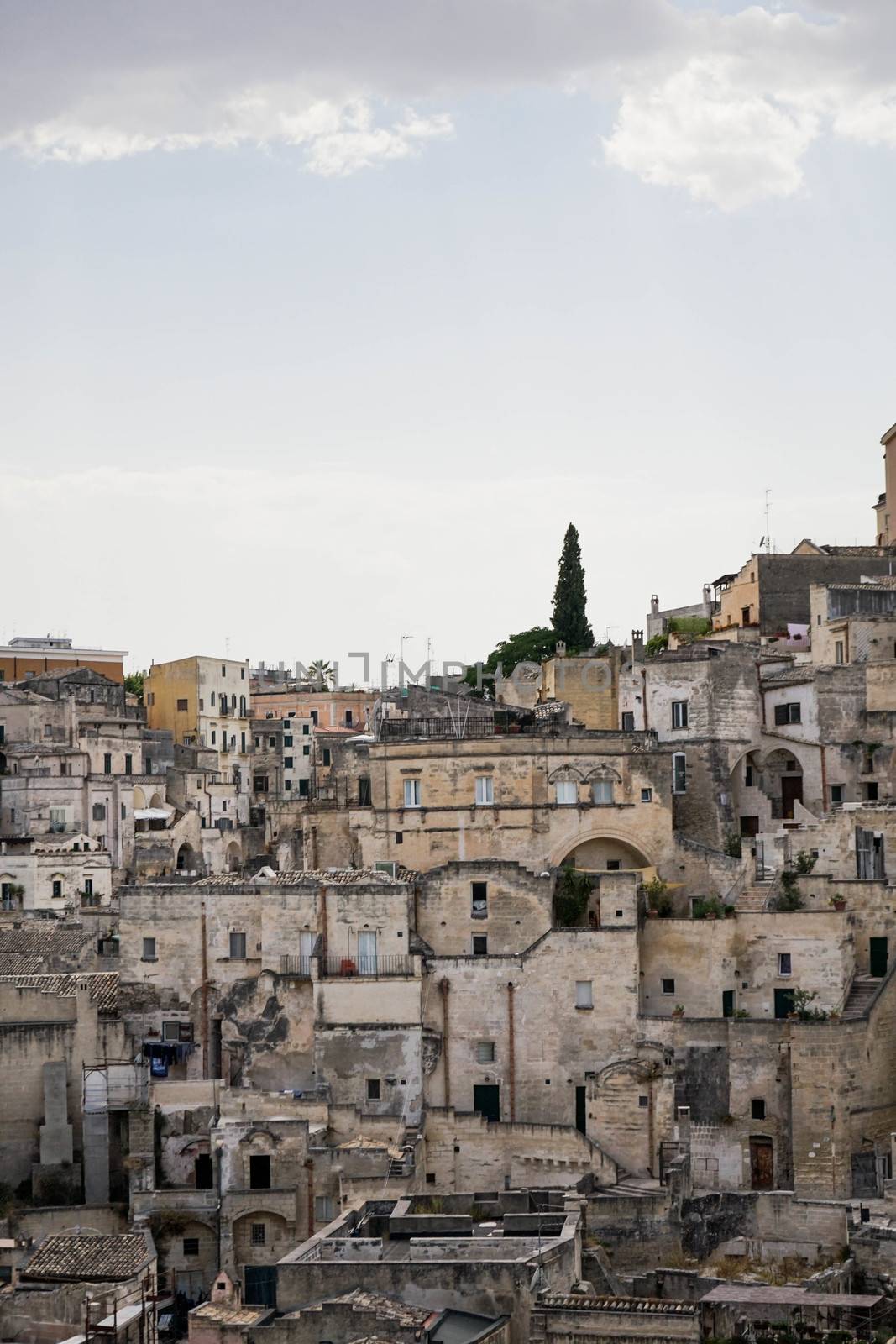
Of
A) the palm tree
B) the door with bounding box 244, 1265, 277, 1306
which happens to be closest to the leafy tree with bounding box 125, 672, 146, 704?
the palm tree

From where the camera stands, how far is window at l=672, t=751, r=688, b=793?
58938mm

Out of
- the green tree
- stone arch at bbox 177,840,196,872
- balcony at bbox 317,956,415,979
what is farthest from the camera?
the green tree

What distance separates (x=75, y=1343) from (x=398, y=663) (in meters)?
46.1

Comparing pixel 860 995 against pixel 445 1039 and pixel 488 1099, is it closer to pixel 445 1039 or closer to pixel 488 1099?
pixel 488 1099

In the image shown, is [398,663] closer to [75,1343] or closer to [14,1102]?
[14,1102]

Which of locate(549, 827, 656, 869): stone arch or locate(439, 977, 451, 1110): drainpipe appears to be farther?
locate(549, 827, 656, 869): stone arch

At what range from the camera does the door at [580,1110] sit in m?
50.2

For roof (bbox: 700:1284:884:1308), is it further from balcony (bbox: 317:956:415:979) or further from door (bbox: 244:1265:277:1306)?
balcony (bbox: 317:956:415:979)

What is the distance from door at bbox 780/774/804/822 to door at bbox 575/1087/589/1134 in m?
12.7

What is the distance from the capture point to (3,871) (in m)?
64.8

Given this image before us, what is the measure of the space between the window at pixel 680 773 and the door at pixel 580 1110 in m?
11.4

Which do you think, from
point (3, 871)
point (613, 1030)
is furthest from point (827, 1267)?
point (3, 871)

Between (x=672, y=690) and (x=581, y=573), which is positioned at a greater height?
(x=581, y=573)

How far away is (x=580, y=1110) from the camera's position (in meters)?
50.4
